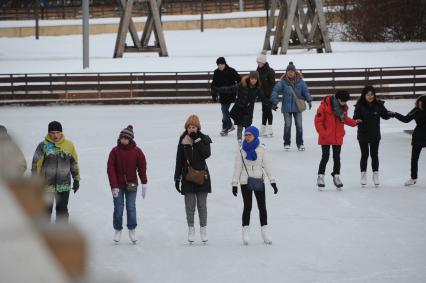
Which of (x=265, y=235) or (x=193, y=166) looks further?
(x=265, y=235)

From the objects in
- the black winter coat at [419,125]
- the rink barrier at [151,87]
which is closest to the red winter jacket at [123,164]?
the black winter coat at [419,125]

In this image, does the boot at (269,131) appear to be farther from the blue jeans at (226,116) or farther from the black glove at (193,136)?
the black glove at (193,136)

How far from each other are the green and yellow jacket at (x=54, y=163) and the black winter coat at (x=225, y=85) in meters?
9.60

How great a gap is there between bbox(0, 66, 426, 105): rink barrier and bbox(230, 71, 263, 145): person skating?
11249 millimetres

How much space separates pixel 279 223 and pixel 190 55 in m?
28.4

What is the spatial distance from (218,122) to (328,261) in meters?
13.7

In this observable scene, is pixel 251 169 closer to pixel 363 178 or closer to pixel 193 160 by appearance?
pixel 193 160

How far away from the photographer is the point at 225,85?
18.9 m

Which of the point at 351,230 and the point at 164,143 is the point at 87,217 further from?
the point at 164,143

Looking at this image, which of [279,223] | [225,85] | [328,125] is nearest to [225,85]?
[225,85]

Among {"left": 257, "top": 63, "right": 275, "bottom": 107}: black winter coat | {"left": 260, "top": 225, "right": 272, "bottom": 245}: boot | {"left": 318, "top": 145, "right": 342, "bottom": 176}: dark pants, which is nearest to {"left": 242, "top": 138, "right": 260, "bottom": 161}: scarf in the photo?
{"left": 260, "top": 225, "right": 272, "bottom": 245}: boot

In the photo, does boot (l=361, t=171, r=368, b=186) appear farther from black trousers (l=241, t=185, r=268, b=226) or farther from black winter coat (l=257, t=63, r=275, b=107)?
black winter coat (l=257, t=63, r=275, b=107)

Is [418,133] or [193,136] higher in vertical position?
[193,136]

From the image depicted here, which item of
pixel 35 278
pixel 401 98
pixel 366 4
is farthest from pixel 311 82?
pixel 35 278
